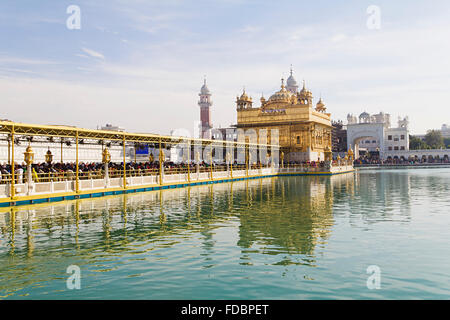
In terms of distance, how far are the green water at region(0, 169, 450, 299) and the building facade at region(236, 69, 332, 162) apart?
4382cm

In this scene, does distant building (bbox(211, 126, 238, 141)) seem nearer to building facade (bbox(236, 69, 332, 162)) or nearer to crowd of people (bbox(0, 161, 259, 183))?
building facade (bbox(236, 69, 332, 162))

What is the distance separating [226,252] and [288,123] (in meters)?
52.9

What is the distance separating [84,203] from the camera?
1984 cm

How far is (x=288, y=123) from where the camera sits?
2415 inches

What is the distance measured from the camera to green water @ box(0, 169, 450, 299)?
285 inches

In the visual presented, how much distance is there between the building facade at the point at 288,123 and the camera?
199 ft

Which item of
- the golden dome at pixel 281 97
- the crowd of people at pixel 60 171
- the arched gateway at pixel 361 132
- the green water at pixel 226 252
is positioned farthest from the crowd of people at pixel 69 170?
the arched gateway at pixel 361 132

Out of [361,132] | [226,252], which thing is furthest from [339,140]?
[226,252]

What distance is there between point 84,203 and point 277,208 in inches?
366

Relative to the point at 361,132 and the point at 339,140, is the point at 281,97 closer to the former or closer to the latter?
the point at 361,132

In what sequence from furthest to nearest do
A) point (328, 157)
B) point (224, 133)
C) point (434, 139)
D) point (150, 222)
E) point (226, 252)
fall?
point (434, 139) → point (224, 133) → point (328, 157) → point (150, 222) → point (226, 252)

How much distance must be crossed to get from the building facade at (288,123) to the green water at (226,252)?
4382cm

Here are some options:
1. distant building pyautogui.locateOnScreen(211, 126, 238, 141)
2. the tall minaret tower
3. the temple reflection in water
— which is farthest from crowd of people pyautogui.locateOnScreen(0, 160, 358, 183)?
the tall minaret tower
